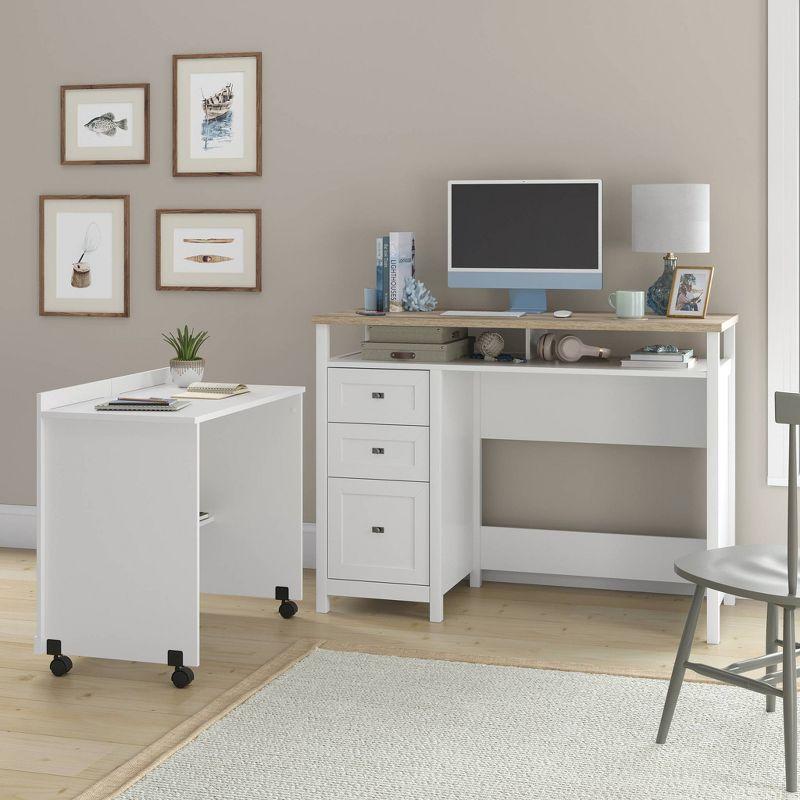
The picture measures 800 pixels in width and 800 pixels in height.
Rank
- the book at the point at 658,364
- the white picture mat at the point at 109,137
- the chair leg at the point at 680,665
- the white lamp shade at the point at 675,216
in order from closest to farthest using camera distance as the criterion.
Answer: the chair leg at the point at 680,665 < the book at the point at 658,364 < the white lamp shade at the point at 675,216 < the white picture mat at the point at 109,137

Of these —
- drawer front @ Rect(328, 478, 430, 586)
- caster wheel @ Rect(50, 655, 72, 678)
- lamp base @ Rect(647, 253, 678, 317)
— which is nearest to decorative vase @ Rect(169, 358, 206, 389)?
drawer front @ Rect(328, 478, 430, 586)

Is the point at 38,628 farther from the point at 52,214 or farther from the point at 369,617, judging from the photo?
the point at 52,214

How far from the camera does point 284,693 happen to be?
10.1 feet

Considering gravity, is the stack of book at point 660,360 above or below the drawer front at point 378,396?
above

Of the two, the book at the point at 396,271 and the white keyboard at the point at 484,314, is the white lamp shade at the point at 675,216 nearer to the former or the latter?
the white keyboard at the point at 484,314

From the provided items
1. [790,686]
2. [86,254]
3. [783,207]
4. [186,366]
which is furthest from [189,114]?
[790,686]

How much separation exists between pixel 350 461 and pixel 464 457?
44 centimetres

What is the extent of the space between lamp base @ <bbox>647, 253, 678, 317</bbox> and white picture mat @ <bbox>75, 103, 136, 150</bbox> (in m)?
2.10

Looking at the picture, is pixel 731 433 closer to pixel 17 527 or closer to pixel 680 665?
pixel 680 665

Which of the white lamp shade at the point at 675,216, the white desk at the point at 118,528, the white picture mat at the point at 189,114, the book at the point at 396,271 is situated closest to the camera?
the white desk at the point at 118,528

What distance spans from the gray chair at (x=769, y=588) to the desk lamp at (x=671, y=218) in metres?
1.24

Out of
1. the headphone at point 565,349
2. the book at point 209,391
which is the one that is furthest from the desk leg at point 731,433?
the book at point 209,391

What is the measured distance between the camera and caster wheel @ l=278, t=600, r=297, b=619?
3770 mm

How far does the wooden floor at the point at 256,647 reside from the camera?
273cm
